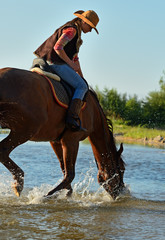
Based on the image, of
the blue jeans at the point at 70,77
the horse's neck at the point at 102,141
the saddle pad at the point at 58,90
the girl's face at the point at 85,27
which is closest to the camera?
the saddle pad at the point at 58,90

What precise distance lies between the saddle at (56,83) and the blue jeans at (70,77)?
62 millimetres

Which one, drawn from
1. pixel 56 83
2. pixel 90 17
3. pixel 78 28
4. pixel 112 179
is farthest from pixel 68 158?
pixel 90 17

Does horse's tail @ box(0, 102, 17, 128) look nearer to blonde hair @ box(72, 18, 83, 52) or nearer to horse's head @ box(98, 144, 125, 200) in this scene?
blonde hair @ box(72, 18, 83, 52)

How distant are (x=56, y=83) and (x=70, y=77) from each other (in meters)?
0.34

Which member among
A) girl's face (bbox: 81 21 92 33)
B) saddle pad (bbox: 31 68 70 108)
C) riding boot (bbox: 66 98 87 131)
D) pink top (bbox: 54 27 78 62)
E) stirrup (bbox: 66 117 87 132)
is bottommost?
stirrup (bbox: 66 117 87 132)

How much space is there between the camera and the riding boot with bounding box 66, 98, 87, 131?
6035mm

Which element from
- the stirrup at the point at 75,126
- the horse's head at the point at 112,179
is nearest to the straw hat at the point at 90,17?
the stirrup at the point at 75,126

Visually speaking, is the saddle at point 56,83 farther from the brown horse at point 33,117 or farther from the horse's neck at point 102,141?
the horse's neck at point 102,141

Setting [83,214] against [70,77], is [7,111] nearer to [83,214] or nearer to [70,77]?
[70,77]

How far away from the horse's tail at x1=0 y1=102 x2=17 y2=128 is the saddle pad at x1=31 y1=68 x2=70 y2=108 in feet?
2.34

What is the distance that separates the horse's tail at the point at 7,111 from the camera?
5281 mm

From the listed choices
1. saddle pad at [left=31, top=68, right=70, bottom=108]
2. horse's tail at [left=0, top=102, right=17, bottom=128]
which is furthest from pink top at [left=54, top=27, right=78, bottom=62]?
horse's tail at [left=0, top=102, right=17, bottom=128]

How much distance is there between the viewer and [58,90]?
234 inches

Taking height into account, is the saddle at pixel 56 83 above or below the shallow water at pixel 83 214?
above
